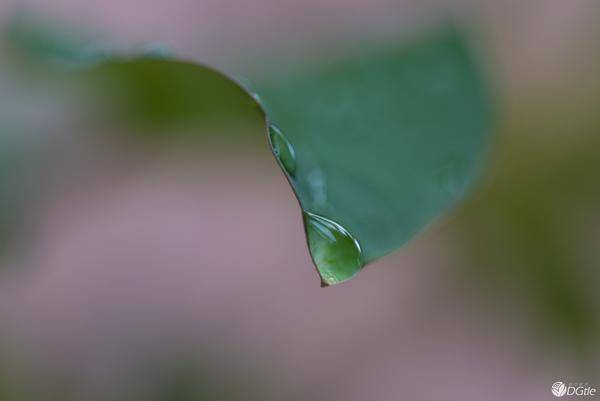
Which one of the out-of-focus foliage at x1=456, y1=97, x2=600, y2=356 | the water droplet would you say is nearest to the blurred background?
the out-of-focus foliage at x1=456, y1=97, x2=600, y2=356

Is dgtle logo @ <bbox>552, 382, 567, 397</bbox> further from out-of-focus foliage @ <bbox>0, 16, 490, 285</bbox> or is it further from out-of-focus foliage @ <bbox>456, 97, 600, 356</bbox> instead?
out-of-focus foliage @ <bbox>0, 16, 490, 285</bbox>

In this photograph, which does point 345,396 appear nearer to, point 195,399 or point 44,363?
point 195,399

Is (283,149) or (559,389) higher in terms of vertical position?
(283,149)

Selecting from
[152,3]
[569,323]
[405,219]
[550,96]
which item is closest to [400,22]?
[550,96]

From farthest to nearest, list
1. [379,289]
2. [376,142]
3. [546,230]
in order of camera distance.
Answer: [379,289] < [546,230] < [376,142]

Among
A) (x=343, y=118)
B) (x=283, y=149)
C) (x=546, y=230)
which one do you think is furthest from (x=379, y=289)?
(x=283, y=149)

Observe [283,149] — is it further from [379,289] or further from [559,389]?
[379,289]
